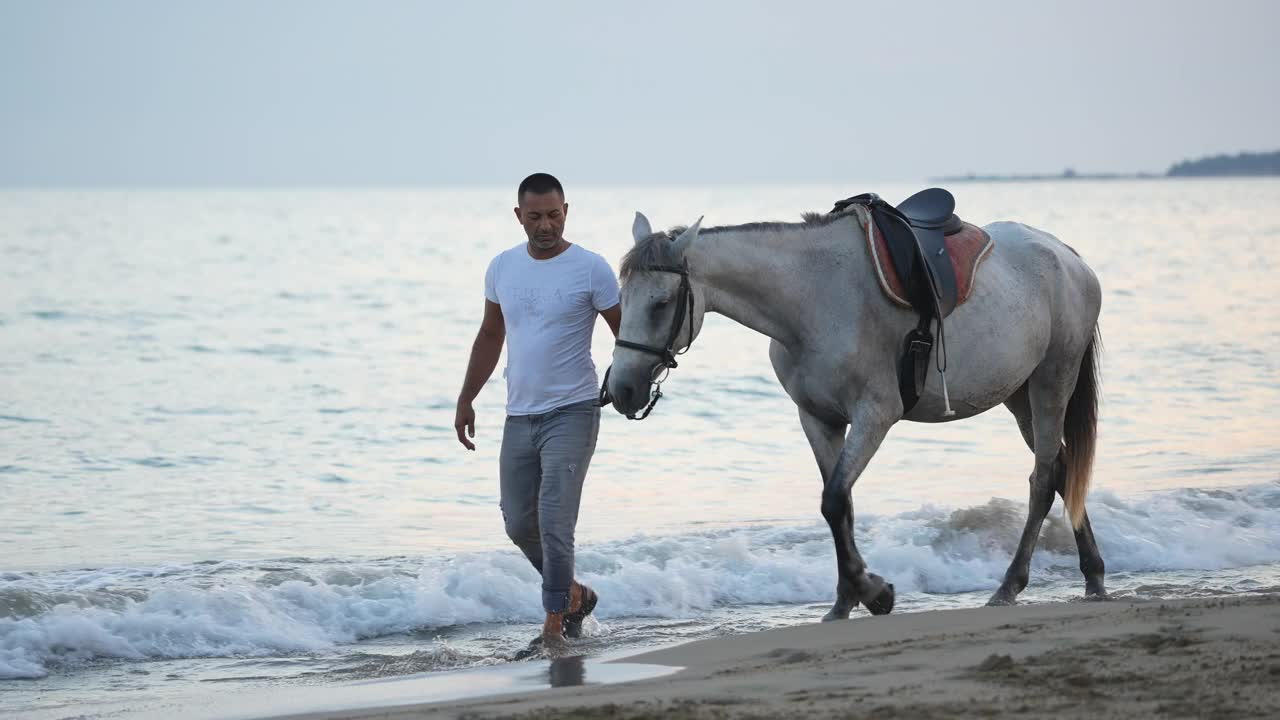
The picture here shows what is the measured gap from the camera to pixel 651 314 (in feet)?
18.3

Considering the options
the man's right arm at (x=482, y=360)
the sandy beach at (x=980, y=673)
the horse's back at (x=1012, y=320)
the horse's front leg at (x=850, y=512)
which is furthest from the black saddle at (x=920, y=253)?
the man's right arm at (x=482, y=360)

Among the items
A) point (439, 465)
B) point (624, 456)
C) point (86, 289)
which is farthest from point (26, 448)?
point (86, 289)

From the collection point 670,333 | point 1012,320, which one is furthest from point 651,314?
point 1012,320

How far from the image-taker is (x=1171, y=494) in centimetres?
1026

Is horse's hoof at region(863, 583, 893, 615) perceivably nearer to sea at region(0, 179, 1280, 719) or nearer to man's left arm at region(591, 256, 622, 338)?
sea at region(0, 179, 1280, 719)

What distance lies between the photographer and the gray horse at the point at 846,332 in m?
5.61

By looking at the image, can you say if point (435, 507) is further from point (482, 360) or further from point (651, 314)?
point (651, 314)

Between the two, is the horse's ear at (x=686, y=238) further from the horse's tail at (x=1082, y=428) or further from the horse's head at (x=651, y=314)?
the horse's tail at (x=1082, y=428)

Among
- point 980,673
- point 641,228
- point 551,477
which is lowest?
point 980,673

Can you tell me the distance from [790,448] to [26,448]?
6.58 meters

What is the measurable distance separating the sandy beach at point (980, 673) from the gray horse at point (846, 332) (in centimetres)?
86

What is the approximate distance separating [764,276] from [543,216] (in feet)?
2.97

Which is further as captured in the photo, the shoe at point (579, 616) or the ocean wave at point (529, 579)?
the ocean wave at point (529, 579)

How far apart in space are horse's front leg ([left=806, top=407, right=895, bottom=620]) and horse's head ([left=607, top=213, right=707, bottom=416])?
799 millimetres
